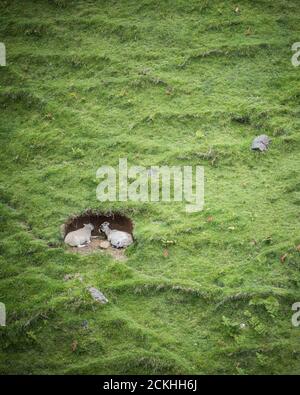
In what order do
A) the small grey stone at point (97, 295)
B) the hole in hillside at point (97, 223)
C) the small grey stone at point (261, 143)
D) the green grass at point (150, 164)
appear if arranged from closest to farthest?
the green grass at point (150, 164), the small grey stone at point (97, 295), the hole in hillside at point (97, 223), the small grey stone at point (261, 143)

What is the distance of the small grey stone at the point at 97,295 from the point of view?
1306 centimetres

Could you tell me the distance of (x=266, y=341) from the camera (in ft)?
39.7

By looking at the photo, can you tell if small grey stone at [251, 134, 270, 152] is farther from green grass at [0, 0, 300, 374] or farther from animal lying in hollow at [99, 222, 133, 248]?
animal lying in hollow at [99, 222, 133, 248]

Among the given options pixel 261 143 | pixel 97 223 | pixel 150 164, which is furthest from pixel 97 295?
pixel 261 143

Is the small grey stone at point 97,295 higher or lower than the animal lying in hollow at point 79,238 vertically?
lower

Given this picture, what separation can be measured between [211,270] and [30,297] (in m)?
5.54

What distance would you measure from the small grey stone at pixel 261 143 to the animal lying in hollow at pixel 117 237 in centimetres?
608

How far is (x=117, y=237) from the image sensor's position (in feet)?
48.6

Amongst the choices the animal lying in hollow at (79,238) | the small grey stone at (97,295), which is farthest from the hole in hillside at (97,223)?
the small grey stone at (97,295)

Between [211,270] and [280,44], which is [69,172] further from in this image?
[280,44]

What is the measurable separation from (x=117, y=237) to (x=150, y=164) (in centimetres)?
351

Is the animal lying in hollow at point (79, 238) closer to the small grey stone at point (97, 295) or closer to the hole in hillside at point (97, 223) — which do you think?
the hole in hillside at point (97, 223)

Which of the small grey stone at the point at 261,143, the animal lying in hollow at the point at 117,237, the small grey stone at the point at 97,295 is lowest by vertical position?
the small grey stone at the point at 97,295

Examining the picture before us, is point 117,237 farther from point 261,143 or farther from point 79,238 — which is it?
point 261,143
